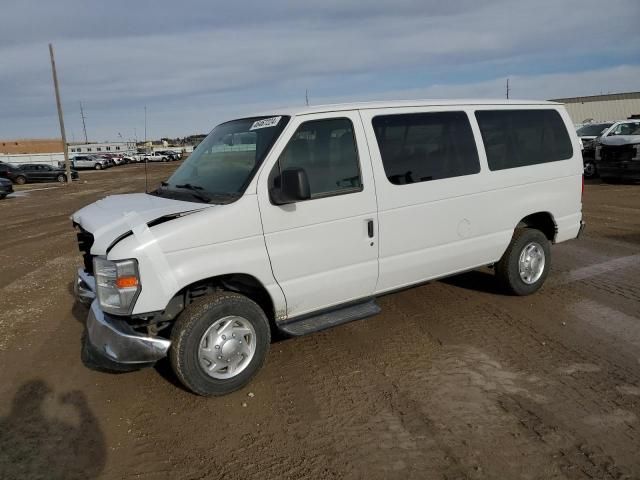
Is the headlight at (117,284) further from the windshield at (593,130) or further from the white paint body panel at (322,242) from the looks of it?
the windshield at (593,130)

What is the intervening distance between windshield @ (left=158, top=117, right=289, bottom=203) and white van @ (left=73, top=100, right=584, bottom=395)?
0.02 meters

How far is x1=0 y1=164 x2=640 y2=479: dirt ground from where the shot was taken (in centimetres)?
308

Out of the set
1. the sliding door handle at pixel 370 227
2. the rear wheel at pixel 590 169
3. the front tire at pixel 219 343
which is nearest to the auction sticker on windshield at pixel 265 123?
the sliding door handle at pixel 370 227

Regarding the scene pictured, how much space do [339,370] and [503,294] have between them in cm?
262

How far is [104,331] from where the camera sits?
142 inches

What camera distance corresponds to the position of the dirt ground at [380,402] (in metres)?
3.08

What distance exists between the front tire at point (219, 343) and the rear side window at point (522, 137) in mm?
2882

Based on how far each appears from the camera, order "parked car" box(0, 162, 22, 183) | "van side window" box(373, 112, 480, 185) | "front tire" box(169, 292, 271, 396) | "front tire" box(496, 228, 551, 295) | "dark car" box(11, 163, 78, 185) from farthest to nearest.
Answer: "dark car" box(11, 163, 78, 185) → "parked car" box(0, 162, 22, 183) → "front tire" box(496, 228, 551, 295) → "van side window" box(373, 112, 480, 185) → "front tire" box(169, 292, 271, 396)

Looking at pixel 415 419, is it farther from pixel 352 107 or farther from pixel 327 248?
pixel 352 107

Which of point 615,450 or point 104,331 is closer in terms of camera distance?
point 615,450

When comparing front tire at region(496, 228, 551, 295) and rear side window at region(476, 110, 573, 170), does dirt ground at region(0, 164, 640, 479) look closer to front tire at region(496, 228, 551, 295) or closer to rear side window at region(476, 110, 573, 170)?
front tire at region(496, 228, 551, 295)

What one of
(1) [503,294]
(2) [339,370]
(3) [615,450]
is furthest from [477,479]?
(1) [503,294]

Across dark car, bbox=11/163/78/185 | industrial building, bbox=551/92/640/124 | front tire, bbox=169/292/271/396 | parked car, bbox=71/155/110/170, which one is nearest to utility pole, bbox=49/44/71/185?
dark car, bbox=11/163/78/185

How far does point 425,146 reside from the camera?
4742 millimetres
